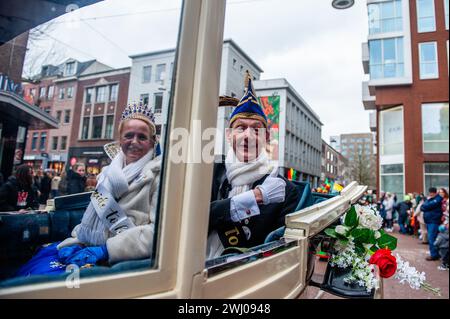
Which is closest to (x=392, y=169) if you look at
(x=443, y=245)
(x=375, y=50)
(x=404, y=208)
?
(x=404, y=208)

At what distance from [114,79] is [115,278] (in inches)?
41.2

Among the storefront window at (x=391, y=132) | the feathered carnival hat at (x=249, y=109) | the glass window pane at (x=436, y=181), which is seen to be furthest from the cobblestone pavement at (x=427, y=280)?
the storefront window at (x=391, y=132)

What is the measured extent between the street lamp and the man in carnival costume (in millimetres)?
812

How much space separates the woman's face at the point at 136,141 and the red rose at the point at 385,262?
1370 mm

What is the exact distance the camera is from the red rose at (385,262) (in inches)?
59.6

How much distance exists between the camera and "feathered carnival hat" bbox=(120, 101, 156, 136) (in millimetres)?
1279

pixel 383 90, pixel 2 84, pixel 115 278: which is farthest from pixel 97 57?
pixel 383 90

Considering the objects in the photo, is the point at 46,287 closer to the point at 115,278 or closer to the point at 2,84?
the point at 115,278

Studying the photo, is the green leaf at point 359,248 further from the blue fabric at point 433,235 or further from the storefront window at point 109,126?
the blue fabric at point 433,235

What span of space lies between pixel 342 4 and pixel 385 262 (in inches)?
67.8

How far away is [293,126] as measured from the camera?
40.8 ft

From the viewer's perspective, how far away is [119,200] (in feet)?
4.34

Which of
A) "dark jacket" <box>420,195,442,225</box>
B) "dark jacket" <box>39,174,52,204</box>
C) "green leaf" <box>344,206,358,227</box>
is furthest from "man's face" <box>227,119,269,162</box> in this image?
"dark jacket" <box>420,195,442,225</box>
